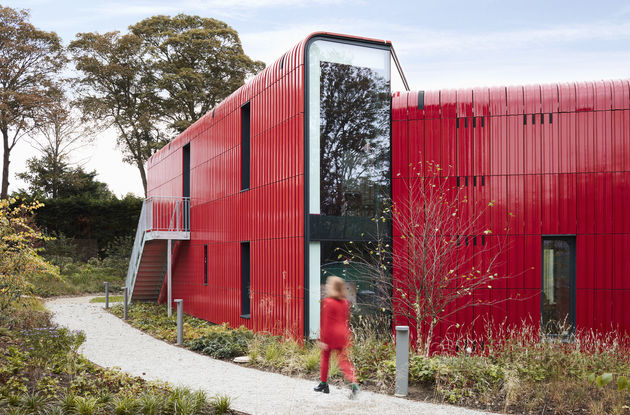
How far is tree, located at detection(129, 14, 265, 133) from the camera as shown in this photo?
106 feet

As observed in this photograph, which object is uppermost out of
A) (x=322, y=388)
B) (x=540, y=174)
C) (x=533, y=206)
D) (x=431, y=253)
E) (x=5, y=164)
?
Result: (x=5, y=164)

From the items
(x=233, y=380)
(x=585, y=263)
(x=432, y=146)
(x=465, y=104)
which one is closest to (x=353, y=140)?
(x=432, y=146)

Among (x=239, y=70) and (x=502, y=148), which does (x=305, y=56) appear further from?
(x=239, y=70)

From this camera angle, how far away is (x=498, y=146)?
38.2 ft

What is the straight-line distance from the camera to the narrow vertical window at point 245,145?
48.4 feet

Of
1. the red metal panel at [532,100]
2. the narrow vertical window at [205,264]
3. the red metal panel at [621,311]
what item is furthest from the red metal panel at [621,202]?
the narrow vertical window at [205,264]

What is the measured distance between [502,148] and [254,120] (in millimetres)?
5863

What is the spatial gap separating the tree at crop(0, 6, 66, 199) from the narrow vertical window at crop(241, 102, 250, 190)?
20.8 m

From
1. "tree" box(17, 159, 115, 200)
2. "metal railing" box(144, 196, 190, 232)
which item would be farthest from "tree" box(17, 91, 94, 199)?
"metal railing" box(144, 196, 190, 232)

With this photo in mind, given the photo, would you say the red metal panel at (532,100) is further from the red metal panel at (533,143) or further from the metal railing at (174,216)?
the metal railing at (174,216)

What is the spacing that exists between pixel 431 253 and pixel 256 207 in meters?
4.45

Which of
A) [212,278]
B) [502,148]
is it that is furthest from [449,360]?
[212,278]

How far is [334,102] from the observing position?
462 inches

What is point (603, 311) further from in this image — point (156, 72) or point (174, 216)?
point (156, 72)
